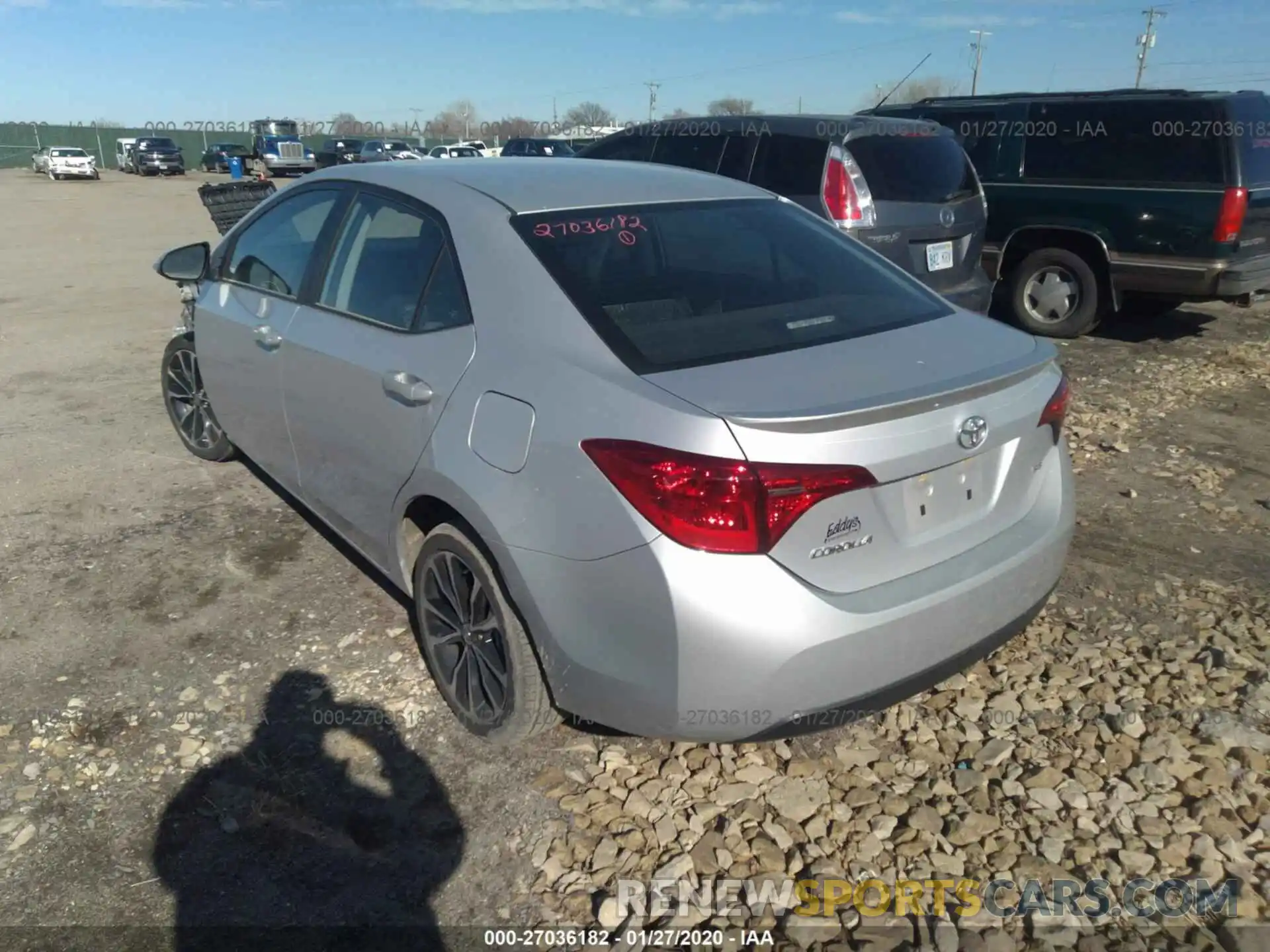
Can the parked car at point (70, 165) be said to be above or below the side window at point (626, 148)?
below

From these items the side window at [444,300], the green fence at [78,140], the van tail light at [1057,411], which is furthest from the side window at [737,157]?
the green fence at [78,140]

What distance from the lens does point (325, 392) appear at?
348cm

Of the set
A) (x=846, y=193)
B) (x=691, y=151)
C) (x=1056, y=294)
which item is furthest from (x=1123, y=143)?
(x=691, y=151)

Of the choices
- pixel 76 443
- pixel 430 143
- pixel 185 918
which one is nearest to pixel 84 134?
pixel 430 143

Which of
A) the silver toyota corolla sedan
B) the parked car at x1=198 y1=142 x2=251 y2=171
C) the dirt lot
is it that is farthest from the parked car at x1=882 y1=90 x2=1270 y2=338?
the parked car at x1=198 y1=142 x2=251 y2=171

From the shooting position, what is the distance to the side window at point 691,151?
738cm

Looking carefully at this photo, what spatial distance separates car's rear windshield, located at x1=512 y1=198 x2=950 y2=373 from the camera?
2.68 meters

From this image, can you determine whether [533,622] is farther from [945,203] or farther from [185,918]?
[945,203]

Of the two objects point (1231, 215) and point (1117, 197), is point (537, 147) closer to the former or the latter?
point (1117, 197)

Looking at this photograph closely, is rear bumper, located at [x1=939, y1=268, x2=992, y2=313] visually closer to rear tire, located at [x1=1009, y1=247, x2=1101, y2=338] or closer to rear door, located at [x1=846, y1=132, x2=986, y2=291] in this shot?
rear door, located at [x1=846, y1=132, x2=986, y2=291]

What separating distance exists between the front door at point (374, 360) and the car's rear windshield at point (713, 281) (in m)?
0.38

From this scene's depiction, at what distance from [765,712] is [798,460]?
62 centimetres

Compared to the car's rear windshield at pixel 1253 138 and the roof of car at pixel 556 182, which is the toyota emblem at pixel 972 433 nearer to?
the roof of car at pixel 556 182

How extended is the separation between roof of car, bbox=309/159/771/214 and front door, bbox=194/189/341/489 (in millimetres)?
384
